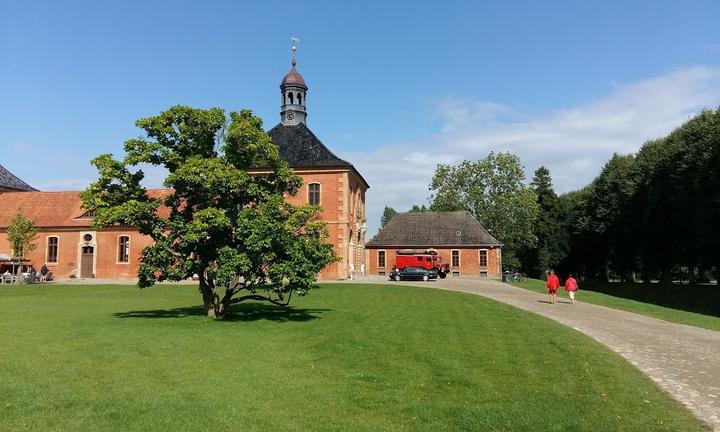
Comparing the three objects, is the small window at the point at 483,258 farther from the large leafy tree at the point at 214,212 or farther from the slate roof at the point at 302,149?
the large leafy tree at the point at 214,212

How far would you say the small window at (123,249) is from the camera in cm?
4869

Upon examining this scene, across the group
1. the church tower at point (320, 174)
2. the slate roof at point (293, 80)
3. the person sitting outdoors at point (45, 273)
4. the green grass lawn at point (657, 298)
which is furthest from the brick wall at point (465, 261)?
the person sitting outdoors at point (45, 273)

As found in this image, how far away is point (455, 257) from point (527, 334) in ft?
142

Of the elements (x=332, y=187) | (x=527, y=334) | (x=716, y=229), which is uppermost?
(x=332, y=187)

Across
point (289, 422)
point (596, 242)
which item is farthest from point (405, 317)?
point (596, 242)

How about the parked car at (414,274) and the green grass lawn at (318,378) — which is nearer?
the green grass lawn at (318,378)

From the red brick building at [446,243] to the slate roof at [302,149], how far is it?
13.2 meters

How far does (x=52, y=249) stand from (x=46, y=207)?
481cm

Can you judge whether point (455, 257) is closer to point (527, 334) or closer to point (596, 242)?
point (596, 242)

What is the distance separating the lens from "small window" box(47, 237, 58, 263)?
49438 mm

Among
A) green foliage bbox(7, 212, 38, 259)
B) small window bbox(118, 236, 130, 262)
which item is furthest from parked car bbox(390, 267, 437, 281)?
green foliage bbox(7, 212, 38, 259)

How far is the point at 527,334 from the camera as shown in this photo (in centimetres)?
1453

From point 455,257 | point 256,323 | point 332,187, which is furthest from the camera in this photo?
point 455,257

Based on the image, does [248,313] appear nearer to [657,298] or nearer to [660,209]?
[657,298]
